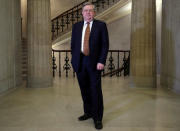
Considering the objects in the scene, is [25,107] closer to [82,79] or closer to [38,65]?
[82,79]

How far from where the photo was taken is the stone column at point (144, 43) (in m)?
5.96

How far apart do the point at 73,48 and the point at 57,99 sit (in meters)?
2.00

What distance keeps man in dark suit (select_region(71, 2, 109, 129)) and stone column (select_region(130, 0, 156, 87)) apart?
343cm

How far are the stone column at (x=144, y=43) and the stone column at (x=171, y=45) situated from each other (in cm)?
32

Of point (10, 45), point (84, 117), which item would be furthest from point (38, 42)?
point (84, 117)

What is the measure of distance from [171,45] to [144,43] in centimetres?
81

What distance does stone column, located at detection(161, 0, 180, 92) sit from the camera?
17.0 feet

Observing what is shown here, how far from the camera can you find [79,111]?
3695 millimetres

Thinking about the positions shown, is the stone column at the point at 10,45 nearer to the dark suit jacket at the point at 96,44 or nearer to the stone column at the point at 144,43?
the dark suit jacket at the point at 96,44

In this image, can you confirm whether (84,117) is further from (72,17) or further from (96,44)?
(72,17)

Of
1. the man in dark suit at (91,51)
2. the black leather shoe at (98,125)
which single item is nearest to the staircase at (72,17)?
the man in dark suit at (91,51)

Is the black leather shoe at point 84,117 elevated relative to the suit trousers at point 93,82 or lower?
lower

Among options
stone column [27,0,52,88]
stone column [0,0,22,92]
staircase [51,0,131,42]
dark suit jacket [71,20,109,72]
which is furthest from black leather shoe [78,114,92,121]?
staircase [51,0,131,42]

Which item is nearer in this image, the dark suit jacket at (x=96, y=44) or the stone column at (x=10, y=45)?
the dark suit jacket at (x=96, y=44)
